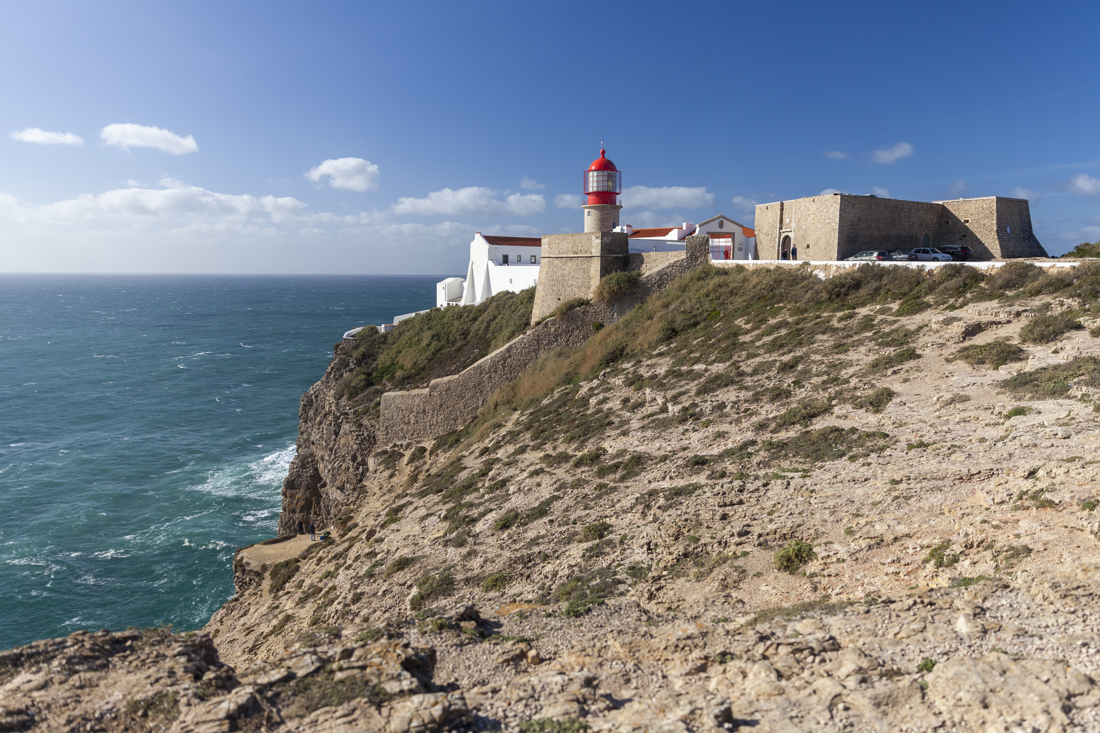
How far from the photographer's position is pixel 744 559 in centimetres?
870

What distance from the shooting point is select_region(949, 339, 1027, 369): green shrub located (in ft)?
40.4

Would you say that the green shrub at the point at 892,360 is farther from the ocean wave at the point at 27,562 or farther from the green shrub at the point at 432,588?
the ocean wave at the point at 27,562

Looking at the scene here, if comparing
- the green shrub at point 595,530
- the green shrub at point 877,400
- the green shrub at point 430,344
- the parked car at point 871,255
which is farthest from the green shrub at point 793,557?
the green shrub at point 430,344

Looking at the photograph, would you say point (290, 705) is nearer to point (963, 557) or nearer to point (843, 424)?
point (963, 557)

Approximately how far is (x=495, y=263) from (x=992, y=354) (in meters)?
30.5

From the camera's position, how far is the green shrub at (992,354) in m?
12.3

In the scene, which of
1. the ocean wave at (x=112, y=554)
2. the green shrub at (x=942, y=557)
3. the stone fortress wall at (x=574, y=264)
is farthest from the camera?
the stone fortress wall at (x=574, y=264)

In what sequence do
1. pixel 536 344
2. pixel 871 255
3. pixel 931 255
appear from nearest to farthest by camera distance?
pixel 931 255
pixel 871 255
pixel 536 344

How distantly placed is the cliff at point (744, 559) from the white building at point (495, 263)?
18824mm

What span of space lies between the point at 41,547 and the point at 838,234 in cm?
3450

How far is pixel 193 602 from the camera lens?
2217 cm

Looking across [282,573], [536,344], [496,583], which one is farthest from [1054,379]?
[282,573]

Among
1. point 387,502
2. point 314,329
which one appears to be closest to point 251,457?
point 387,502

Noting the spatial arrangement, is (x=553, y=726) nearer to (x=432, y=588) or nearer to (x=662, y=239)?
(x=432, y=588)
